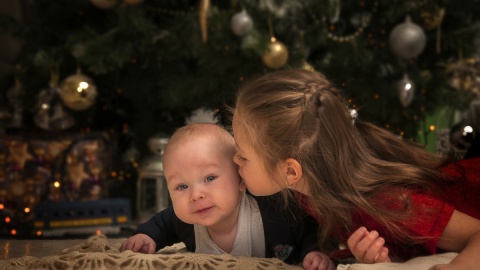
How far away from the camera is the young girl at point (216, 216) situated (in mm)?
1267

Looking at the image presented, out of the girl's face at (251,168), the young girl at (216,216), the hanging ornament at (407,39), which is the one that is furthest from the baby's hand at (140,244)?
the hanging ornament at (407,39)

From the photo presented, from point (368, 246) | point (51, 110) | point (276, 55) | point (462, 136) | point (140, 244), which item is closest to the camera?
point (368, 246)

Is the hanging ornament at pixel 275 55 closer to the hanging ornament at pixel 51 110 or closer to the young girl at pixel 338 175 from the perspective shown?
the hanging ornament at pixel 51 110

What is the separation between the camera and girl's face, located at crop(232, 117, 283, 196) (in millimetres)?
1215

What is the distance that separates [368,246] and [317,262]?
128mm

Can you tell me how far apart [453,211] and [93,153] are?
4.42 ft

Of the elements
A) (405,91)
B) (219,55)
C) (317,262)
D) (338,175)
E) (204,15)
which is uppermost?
(204,15)

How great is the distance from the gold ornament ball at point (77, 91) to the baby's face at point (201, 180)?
99 cm

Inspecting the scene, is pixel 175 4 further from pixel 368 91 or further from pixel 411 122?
pixel 411 122

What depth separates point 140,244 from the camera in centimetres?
139

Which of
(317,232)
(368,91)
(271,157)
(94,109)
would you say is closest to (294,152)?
(271,157)

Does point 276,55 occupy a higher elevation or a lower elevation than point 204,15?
lower

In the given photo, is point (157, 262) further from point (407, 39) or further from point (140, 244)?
point (407, 39)

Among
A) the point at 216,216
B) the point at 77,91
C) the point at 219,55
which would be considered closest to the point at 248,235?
the point at 216,216
